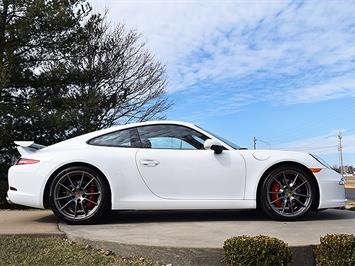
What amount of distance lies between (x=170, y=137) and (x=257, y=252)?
2448 mm

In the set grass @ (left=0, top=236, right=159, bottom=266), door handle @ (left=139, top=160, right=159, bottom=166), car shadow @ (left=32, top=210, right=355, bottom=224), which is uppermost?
door handle @ (left=139, top=160, right=159, bottom=166)

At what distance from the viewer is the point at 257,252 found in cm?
378

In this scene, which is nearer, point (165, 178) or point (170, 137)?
point (165, 178)

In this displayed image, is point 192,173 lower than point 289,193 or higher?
higher

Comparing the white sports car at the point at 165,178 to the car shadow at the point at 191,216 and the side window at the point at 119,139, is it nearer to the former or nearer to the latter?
the side window at the point at 119,139

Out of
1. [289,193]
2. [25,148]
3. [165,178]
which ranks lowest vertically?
[289,193]

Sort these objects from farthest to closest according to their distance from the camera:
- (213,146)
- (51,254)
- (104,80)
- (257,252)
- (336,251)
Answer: (104,80) < (213,146) < (51,254) < (336,251) < (257,252)

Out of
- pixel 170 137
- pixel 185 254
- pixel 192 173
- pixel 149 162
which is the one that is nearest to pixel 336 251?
pixel 185 254

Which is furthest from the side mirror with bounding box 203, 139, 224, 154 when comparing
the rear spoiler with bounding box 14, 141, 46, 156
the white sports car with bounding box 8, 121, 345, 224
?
the rear spoiler with bounding box 14, 141, 46, 156

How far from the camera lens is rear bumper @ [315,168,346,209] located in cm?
578

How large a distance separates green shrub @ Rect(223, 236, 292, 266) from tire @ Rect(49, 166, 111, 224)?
2.16m

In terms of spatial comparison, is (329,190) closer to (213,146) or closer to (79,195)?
(213,146)

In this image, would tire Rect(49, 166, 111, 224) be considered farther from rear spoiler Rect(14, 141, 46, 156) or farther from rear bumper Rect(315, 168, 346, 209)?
rear bumper Rect(315, 168, 346, 209)

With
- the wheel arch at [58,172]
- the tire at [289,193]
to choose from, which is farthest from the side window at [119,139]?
the tire at [289,193]
